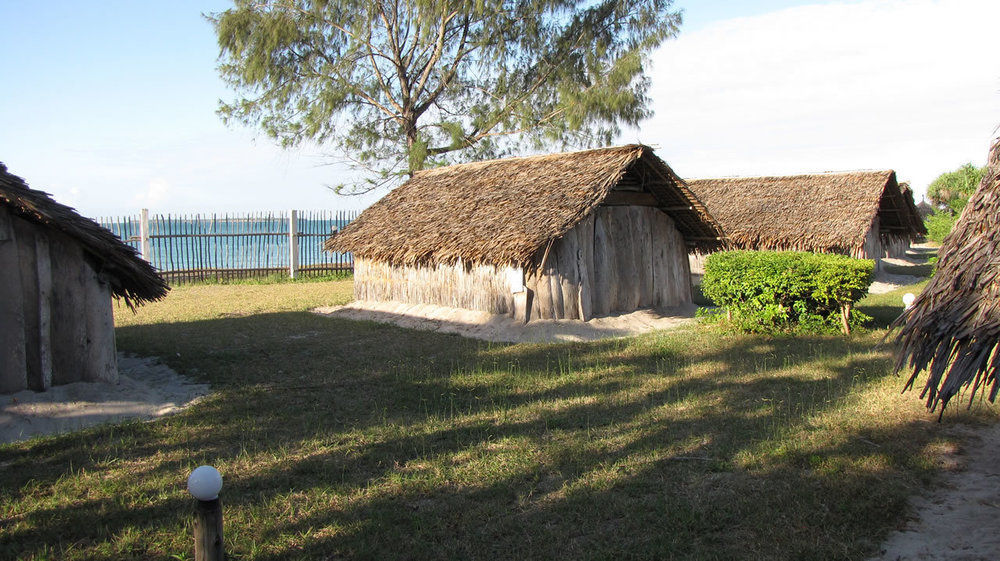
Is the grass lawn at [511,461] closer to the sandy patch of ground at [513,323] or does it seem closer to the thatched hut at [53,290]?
the thatched hut at [53,290]

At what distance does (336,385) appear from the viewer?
905 cm

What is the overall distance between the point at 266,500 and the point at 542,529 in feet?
6.85

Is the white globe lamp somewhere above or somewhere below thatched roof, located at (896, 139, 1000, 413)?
below

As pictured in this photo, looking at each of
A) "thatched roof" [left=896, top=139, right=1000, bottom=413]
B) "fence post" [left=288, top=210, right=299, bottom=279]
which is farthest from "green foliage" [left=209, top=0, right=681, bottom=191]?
"thatched roof" [left=896, top=139, right=1000, bottom=413]

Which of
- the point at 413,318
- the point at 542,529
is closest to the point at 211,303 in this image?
the point at 413,318

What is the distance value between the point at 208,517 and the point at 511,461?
113 inches

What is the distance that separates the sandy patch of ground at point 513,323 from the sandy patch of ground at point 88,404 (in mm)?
5364

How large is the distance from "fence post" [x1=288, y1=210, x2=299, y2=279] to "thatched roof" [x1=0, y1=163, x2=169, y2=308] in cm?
1572

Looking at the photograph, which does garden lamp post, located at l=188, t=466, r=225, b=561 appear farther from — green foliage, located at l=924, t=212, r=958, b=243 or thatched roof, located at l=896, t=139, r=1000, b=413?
green foliage, located at l=924, t=212, r=958, b=243

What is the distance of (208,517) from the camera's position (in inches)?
145

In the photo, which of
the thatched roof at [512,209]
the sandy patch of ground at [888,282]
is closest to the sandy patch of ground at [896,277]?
the sandy patch of ground at [888,282]

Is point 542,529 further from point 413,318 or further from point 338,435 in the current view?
point 413,318

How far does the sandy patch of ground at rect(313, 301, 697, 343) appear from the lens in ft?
41.4

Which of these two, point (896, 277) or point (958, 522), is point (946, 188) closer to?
point (896, 277)
